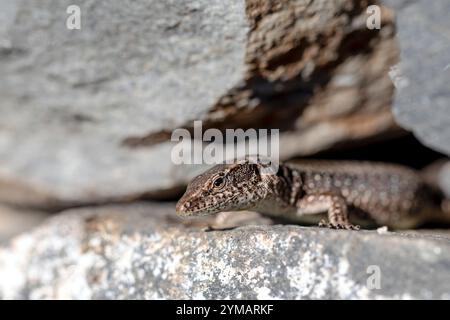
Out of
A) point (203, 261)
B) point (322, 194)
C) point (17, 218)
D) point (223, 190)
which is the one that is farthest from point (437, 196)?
point (17, 218)

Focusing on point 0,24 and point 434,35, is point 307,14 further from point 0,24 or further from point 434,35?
point 0,24

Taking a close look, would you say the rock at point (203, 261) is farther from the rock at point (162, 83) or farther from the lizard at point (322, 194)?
the rock at point (162, 83)

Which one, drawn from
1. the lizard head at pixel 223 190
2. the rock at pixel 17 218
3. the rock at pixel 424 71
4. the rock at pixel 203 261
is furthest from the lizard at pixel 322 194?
the rock at pixel 17 218

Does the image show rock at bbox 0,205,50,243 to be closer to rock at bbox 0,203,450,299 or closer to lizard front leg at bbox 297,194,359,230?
rock at bbox 0,203,450,299

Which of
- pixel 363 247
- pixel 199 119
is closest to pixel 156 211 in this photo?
pixel 199 119

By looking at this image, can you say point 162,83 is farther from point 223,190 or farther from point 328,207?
point 328,207
